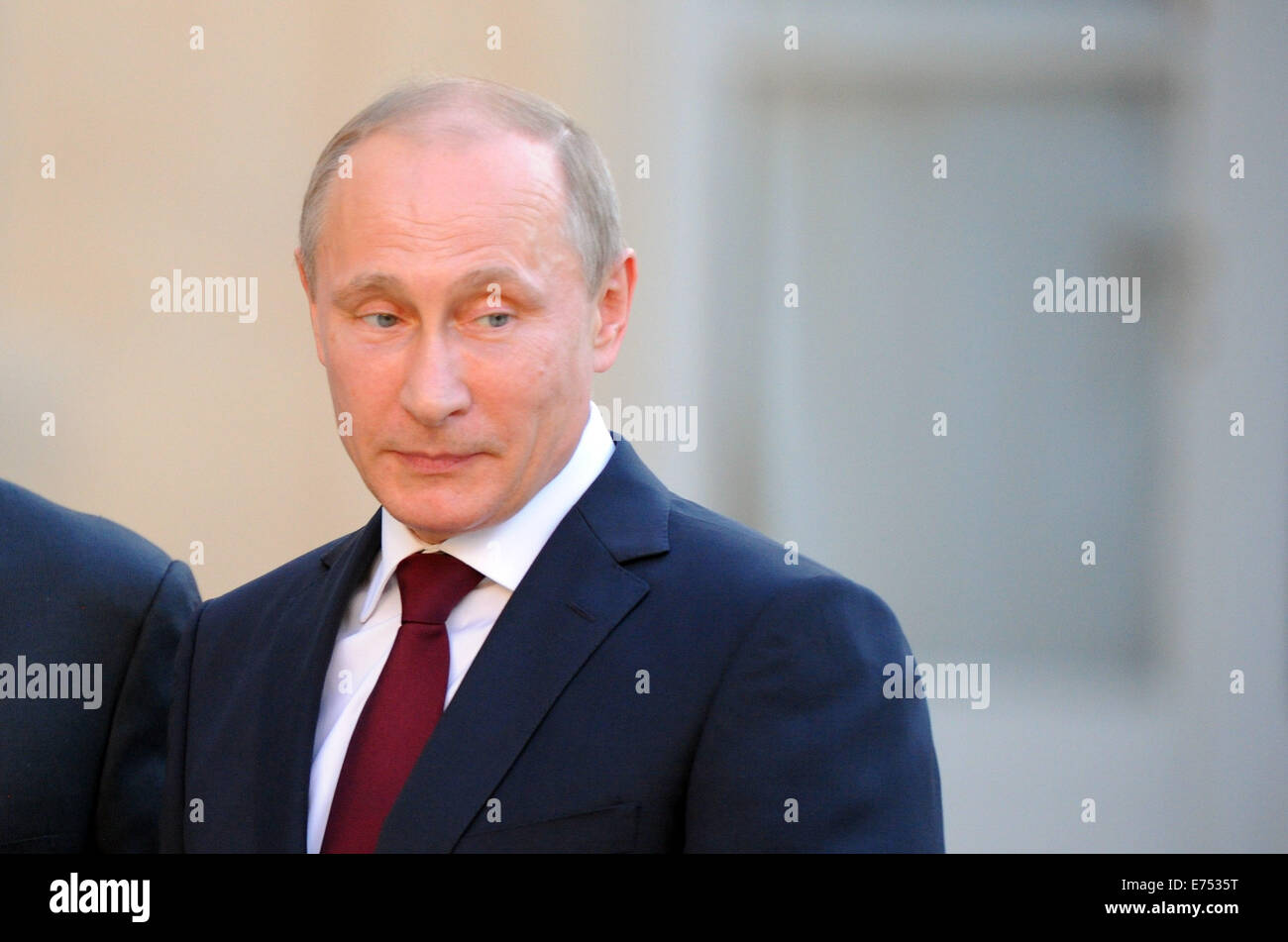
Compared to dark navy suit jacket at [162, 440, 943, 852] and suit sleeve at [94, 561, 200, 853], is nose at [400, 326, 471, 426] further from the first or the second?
suit sleeve at [94, 561, 200, 853]

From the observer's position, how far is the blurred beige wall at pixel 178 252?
443cm

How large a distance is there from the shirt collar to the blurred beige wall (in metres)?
2.52

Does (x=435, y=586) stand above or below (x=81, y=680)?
above

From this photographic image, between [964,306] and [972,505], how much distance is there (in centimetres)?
64

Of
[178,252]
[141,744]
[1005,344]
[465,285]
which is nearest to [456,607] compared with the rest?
[465,285]

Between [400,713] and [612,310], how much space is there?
0.59m

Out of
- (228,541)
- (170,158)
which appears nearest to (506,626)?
(228,541)

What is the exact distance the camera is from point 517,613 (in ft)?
6.01

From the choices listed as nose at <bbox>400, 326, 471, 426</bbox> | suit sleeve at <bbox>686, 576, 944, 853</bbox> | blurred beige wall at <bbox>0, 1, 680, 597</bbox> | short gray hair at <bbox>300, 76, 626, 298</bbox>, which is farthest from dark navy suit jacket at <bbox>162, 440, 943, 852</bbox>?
blurred beige wall at <bbox>0, 1, 680, 597</bbox>

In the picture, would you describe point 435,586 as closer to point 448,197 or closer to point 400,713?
point 400,713

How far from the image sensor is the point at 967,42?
483 cm

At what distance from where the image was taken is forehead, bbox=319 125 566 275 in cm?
180

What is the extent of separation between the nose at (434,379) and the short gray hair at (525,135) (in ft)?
0.69
